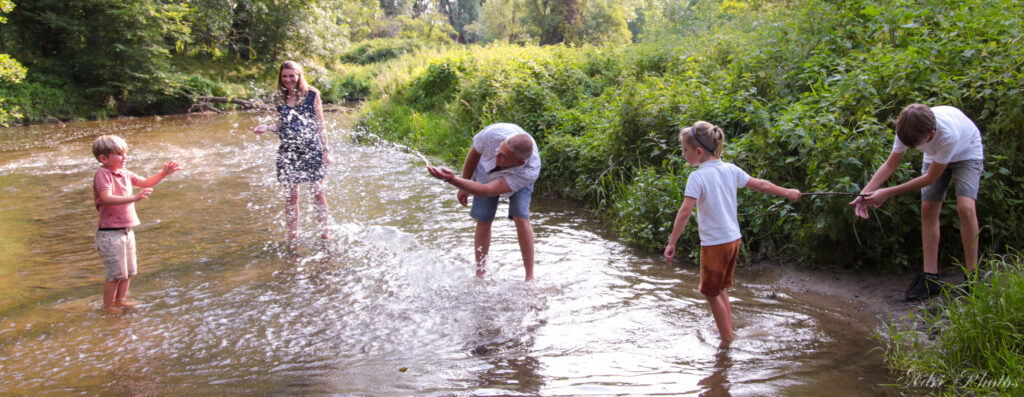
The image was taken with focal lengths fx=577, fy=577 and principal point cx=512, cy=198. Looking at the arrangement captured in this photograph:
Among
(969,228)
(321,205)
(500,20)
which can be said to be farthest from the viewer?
(500,20)

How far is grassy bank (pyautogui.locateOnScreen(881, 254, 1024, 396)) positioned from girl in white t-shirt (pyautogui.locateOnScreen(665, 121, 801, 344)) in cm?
118

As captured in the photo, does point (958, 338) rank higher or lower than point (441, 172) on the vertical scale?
lower

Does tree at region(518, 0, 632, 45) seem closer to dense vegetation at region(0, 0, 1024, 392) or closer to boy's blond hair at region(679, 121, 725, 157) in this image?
dense vegetation at region(0, 0, 1024, 392)

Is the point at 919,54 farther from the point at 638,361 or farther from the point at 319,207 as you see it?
the point at 319,207

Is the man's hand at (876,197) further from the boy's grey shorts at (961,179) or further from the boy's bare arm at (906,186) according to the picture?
the boy's grey shorts at (961,179)

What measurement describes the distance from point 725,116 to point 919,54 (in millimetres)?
2043

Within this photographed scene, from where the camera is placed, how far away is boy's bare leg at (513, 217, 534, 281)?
5.19m

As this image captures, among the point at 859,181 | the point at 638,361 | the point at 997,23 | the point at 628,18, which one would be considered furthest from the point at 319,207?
the point at 628,18

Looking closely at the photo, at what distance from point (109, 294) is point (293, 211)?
228cm

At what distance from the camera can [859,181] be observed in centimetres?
514

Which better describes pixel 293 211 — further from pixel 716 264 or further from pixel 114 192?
pixel 716 264

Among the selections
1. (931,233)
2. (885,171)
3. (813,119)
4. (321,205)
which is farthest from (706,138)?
(321,205)

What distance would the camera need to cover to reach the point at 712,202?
3.84m

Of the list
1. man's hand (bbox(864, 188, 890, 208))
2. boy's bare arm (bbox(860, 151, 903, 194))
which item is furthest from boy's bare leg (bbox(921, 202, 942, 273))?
man's hand (bbox(864, 188, 890, 208))
